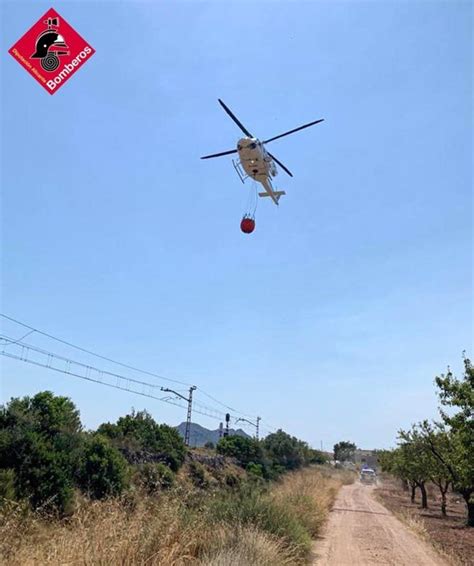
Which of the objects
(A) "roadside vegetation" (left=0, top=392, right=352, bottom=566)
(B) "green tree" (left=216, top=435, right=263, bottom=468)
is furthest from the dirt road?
(B) "green tree" (left=216, top=435, right=263, bottom=468)

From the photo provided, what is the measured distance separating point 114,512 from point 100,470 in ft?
55.6

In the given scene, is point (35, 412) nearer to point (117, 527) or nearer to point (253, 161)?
point (253, 161)

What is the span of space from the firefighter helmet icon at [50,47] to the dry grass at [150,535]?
8.06 m

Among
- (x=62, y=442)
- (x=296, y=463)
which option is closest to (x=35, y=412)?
(x=62, y=442)

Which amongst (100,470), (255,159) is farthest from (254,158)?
(100,470)

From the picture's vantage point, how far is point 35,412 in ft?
80.2

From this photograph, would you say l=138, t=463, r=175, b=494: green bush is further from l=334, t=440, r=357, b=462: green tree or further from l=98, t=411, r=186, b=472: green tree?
l=334, t=440, r=357, b=462: green tree

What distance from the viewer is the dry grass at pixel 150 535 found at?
16.0 ft

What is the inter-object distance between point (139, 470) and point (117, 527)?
22389 mm

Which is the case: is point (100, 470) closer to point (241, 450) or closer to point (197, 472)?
point (197, 472)

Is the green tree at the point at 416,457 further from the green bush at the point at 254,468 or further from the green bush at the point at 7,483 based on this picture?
the green bush at the point at 7,483

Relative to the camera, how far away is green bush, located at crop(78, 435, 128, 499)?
20641mm

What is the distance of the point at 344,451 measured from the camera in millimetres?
138375

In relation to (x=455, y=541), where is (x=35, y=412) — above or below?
above
